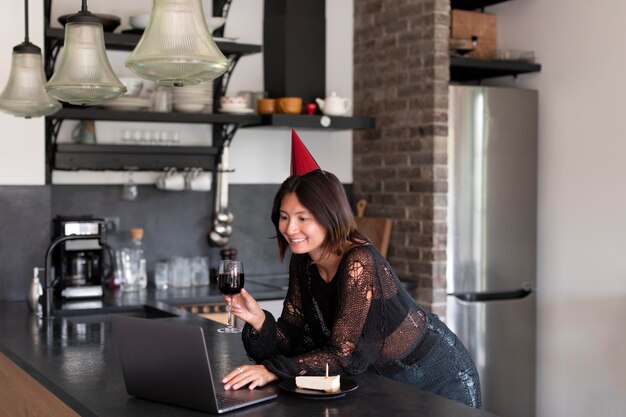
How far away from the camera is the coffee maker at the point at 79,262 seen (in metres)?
4.55

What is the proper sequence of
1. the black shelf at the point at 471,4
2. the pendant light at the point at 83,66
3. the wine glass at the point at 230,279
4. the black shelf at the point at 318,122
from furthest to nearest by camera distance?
the black shelf at the point at 471,4
the black shelf at the point at 318,122
the pendant light at the point at 83,66
the wine glass at the point at 230,279

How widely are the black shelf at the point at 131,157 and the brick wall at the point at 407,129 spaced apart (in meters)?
0.98

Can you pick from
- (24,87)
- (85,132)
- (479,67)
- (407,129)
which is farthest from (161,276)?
(479,67)

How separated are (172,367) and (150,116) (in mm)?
2702

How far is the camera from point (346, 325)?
102 inches

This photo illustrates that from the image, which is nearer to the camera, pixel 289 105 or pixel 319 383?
pixel 319 383

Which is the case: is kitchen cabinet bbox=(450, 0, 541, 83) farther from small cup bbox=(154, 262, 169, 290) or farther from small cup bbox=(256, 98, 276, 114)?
small cup bbox=(154, 262, 169, 290)

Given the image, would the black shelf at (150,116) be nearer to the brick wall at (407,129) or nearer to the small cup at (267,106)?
the small cup at (267,106)

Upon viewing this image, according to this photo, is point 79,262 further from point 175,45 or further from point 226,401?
point 226,401

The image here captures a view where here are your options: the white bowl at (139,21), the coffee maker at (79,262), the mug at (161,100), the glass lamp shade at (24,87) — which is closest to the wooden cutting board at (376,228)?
the mug at (161,100)

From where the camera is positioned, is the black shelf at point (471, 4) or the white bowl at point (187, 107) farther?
the black shelf at point (471, 4)

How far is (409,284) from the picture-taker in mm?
5145

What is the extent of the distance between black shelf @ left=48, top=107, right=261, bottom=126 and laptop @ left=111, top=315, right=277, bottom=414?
7.97ft

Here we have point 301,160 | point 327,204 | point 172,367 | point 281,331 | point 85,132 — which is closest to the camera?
point 172,367
